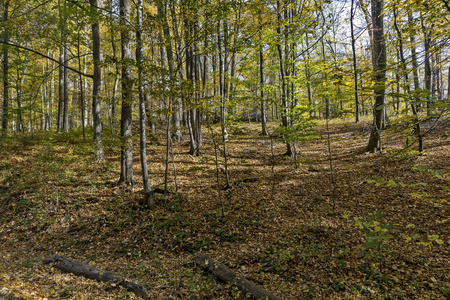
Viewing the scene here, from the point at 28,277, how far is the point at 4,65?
45.1 feet

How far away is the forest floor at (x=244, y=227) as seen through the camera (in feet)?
13.0

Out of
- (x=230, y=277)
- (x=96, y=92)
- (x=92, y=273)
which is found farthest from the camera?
(x=96, y=92)

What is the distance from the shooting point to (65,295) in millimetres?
3793

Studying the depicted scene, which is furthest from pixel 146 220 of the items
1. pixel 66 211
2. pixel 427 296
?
pixel 427 296

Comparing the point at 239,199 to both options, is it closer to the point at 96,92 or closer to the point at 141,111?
the point at 141,111

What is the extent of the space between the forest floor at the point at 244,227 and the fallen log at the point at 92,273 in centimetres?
16

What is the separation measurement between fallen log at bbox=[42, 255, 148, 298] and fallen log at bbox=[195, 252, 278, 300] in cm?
134

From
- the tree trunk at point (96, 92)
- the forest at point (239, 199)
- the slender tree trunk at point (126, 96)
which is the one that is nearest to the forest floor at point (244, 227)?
the forest at point (239, 199)

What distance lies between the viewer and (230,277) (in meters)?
4.44

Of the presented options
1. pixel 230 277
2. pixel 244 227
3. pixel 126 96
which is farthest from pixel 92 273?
pixel 126 96

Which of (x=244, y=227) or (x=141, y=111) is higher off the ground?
(x=141, y=111)

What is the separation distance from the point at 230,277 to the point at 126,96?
5838mm

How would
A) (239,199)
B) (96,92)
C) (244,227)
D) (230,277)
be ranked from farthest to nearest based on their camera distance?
(96,92) → (239,199) → (244,227) → (230,277)

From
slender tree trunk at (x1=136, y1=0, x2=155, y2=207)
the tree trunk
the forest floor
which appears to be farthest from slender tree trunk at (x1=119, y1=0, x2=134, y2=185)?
the tree trunk
